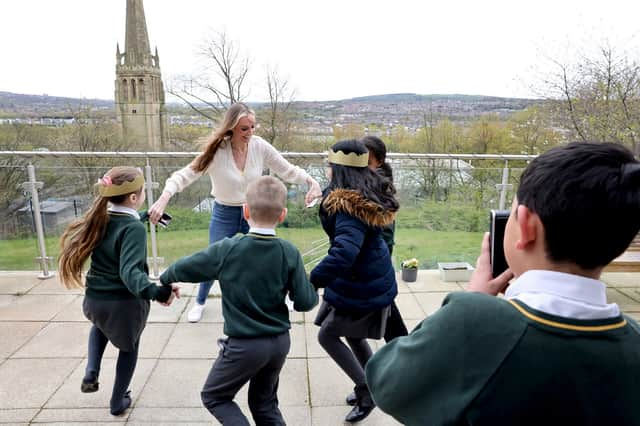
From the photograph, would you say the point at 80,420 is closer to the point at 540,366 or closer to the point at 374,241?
the point at 374,241

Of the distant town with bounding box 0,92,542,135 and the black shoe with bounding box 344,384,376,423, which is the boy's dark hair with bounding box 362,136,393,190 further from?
the distant town with bounding box 0,92,542,135

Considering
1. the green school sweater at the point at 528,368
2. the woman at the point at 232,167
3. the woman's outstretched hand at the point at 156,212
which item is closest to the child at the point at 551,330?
the green school sweater at the point at 528,368

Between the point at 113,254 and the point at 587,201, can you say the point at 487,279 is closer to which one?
the point at 587,201

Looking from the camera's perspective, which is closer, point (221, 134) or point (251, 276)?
point (251, 276)

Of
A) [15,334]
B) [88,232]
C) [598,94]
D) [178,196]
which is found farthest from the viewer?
[598,94]

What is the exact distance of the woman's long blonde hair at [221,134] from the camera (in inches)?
129

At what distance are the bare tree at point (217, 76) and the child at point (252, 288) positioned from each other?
2076 cm

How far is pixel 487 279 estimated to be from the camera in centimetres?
112

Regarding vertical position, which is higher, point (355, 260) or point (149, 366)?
point (355, 260)

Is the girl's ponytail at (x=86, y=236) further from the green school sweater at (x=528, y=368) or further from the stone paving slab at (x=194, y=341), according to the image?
the green school sweater at (x=528, y=368)

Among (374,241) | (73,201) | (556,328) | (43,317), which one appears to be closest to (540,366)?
(556,328)

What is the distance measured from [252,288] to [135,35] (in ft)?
163

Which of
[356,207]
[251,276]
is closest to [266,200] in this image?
[251,276]

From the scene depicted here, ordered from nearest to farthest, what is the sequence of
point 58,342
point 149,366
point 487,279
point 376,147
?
point 487,279, point 376,147, point 149,366, point 58,342
